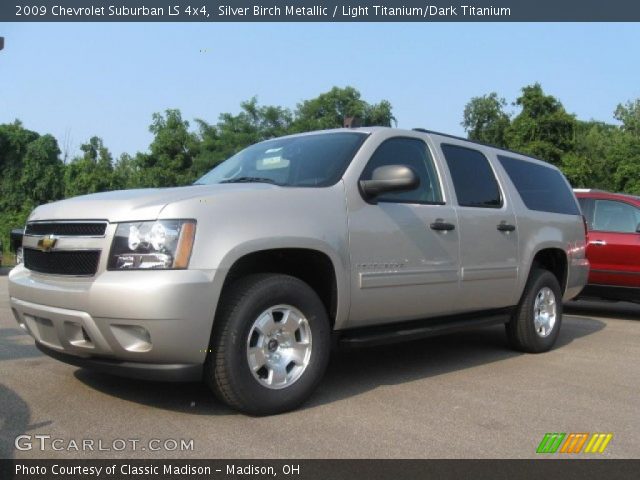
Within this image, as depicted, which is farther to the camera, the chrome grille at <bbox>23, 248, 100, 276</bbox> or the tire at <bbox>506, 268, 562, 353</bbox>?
the tire at <bbox>506, 268, 562, 353</bbox>

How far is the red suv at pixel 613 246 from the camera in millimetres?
8500

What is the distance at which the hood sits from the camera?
138 inches

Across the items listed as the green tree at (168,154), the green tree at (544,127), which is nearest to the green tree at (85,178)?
the green tree at (168,154)

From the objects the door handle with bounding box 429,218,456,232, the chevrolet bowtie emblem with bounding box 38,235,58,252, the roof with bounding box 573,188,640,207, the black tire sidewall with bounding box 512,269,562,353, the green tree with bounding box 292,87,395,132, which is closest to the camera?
the chevrolet bowtie emblem with bounding box 38,235,58,252

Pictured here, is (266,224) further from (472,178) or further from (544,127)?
(544,127)

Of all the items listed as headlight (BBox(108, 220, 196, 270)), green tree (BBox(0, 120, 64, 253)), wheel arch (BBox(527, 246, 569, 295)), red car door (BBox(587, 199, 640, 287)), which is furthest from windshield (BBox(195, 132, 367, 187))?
green tree (BBox(0, 120, 64, 253))

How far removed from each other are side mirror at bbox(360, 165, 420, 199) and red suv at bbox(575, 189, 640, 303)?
5283mm

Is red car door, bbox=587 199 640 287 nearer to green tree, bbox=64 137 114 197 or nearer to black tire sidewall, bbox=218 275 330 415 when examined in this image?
black tire sidewall, bbox=218 275 330 415

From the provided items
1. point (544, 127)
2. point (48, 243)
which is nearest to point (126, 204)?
point (48, 243)

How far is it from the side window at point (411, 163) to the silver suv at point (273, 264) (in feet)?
0.05

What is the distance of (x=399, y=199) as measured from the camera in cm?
464
